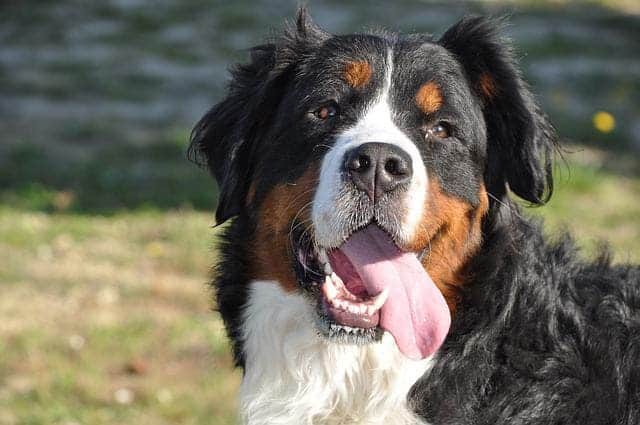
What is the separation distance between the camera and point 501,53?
4.10m

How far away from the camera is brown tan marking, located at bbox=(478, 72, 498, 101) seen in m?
4.14

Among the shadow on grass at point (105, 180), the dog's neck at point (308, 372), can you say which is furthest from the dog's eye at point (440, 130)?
the shadow on grass at point (105, 180)

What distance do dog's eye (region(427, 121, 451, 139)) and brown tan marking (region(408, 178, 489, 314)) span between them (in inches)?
8.9

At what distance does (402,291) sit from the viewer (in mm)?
3877

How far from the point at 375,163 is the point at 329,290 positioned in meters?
0.53

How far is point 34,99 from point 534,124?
10621 mm

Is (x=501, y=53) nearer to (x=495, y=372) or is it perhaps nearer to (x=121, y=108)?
(x=495, y=372)

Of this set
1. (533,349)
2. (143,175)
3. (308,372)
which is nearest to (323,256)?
(308,372)

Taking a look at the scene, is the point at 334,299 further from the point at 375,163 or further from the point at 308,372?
the point at 375,163

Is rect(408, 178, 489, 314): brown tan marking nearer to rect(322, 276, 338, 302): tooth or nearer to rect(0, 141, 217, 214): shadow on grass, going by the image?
rect(322, 276, 338, 302): tooth

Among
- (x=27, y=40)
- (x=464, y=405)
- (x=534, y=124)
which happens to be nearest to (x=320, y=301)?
(x=464, y=405)

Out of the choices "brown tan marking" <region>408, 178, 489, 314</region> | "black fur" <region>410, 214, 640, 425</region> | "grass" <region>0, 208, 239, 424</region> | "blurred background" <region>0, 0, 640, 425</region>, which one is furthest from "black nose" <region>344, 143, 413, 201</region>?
"grass" <region>0, 208, 239, 424</region>

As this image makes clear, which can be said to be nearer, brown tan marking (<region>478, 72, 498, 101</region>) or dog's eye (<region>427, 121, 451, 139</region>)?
dog's eye (<region>427, 121, 451, 139</region>)

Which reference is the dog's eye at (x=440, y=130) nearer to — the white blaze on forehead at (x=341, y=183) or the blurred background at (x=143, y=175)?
the white blaze on forehead at (x=341, y=183)
